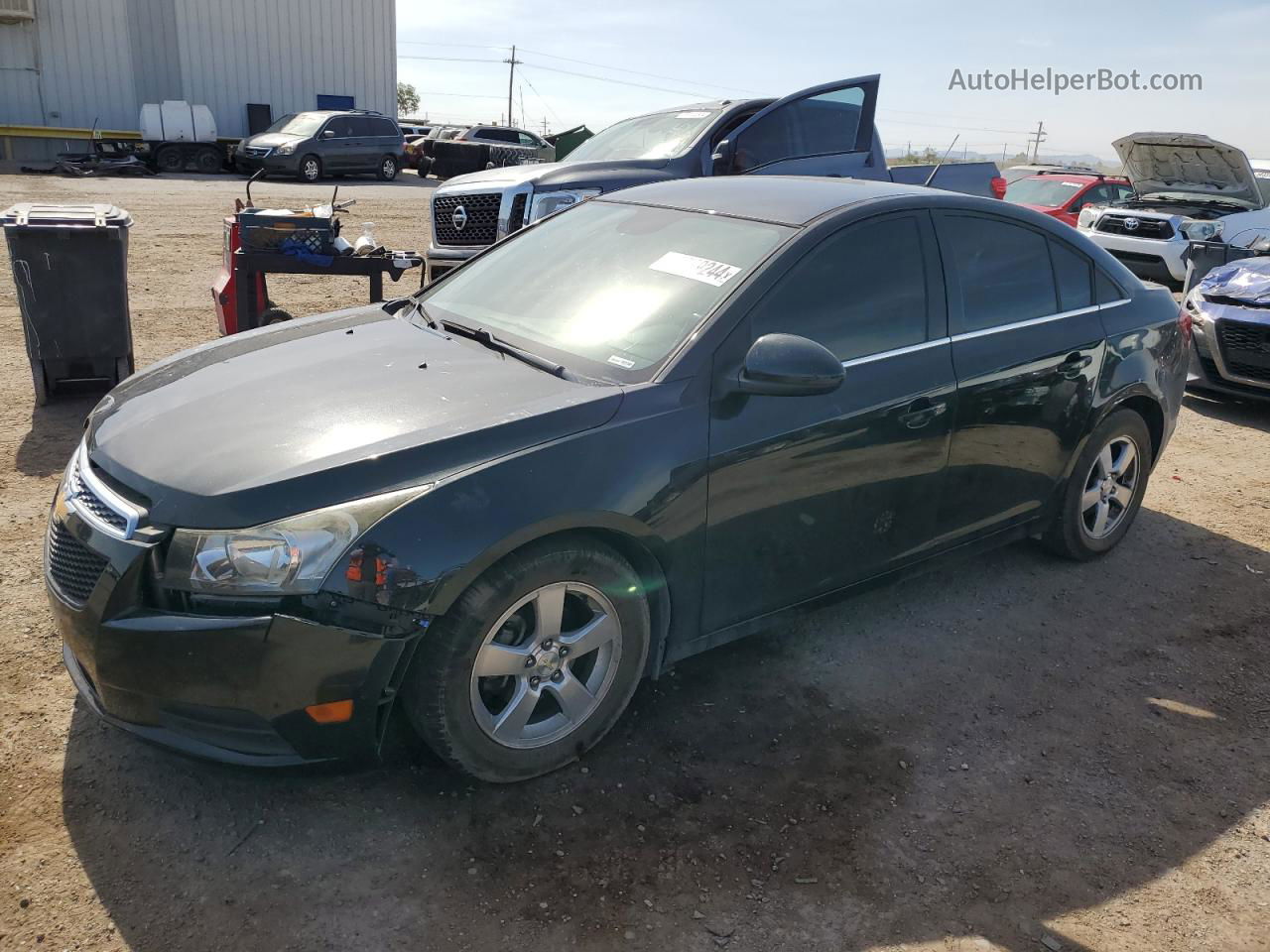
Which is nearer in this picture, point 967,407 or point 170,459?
point 170,459

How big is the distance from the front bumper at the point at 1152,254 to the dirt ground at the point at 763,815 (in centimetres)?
982

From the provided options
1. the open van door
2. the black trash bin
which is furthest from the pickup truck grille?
the black trash bin

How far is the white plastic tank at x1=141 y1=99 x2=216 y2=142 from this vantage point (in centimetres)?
2605

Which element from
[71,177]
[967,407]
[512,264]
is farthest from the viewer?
[71,177]

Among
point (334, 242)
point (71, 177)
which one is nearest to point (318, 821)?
point (334, 242)

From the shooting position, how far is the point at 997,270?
3.97 meters

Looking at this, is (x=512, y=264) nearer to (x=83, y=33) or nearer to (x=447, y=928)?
(x=447, y=928)

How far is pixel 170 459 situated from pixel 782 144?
705 cm

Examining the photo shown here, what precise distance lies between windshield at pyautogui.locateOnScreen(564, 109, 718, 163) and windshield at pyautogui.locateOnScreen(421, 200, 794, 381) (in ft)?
17.3

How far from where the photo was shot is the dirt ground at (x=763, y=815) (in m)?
2.48

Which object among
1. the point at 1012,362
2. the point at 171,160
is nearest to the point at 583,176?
the point at 1012,362

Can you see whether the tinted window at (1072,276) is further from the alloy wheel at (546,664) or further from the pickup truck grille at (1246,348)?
the pickup truck grille at (1246,348)

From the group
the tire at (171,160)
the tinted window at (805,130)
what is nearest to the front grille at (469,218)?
the tinted window at (805,130)

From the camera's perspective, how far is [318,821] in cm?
277
